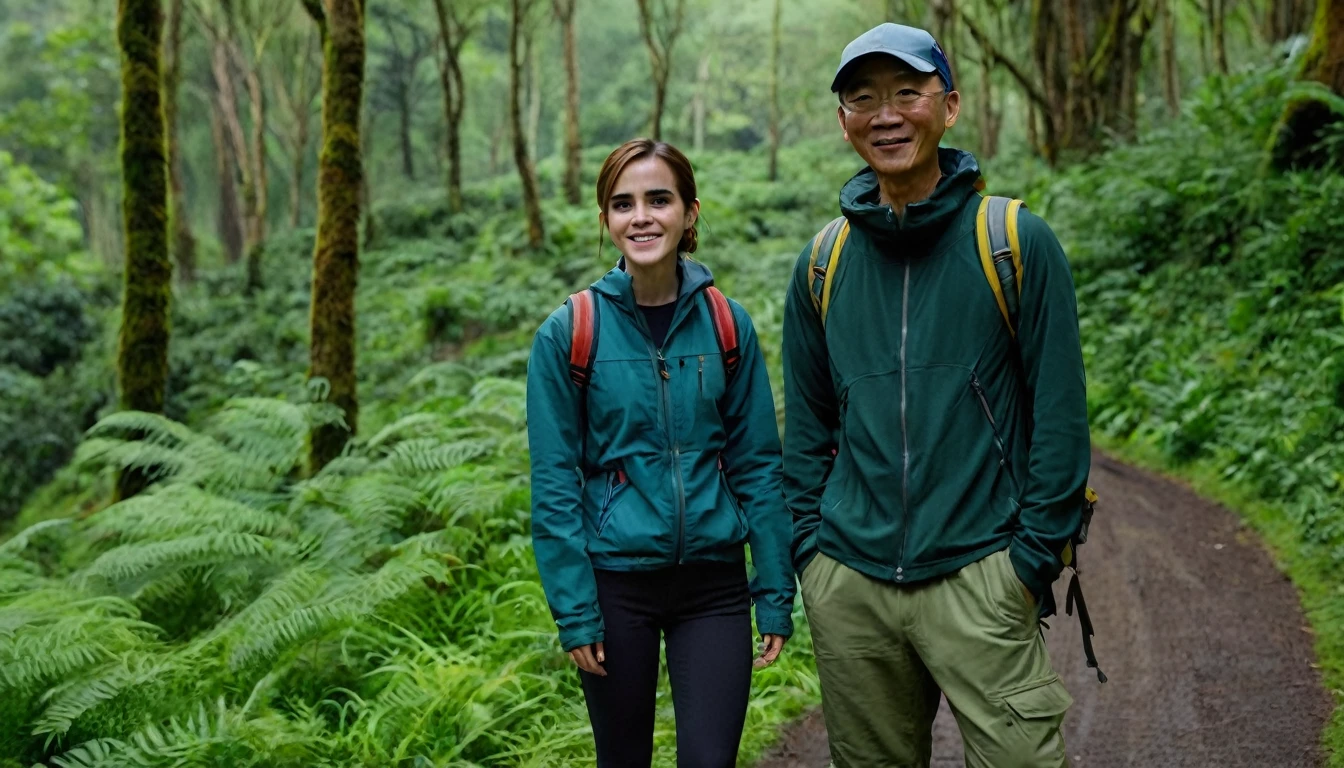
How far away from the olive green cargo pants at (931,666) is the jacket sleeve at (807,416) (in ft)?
0.40

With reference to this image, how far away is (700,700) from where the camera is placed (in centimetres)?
255

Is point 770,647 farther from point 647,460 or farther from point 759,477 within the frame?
point 647,460

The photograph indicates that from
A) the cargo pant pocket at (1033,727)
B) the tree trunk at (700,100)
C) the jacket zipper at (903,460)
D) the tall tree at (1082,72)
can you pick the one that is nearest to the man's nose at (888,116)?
the jacket zipper at (903,460)

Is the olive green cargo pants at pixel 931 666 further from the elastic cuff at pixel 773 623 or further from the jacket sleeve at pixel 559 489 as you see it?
the jacket sleeve at pixel 559 489

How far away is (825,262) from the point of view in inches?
98.7

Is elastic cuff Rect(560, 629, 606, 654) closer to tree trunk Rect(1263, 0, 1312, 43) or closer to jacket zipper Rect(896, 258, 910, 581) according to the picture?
jacket zipper Rect(896, 258, 910, 581)

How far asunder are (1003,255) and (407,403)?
9674mm

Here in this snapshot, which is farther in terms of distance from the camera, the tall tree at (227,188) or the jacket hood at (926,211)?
the tall tree at (227,188)

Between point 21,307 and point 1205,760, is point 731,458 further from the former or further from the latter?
point 21,307

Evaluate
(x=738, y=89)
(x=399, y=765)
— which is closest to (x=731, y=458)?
(x=399, y=765)

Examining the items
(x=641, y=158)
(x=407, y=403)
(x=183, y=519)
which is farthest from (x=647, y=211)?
(x=407, y=403)

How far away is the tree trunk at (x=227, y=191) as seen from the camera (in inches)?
1194

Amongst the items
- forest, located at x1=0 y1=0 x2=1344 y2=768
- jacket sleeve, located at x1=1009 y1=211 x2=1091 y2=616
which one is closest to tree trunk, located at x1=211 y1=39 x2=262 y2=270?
forest, located at x1=0 y1=0 x2=1344 y2=768

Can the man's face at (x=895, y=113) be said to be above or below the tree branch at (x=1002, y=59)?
below
